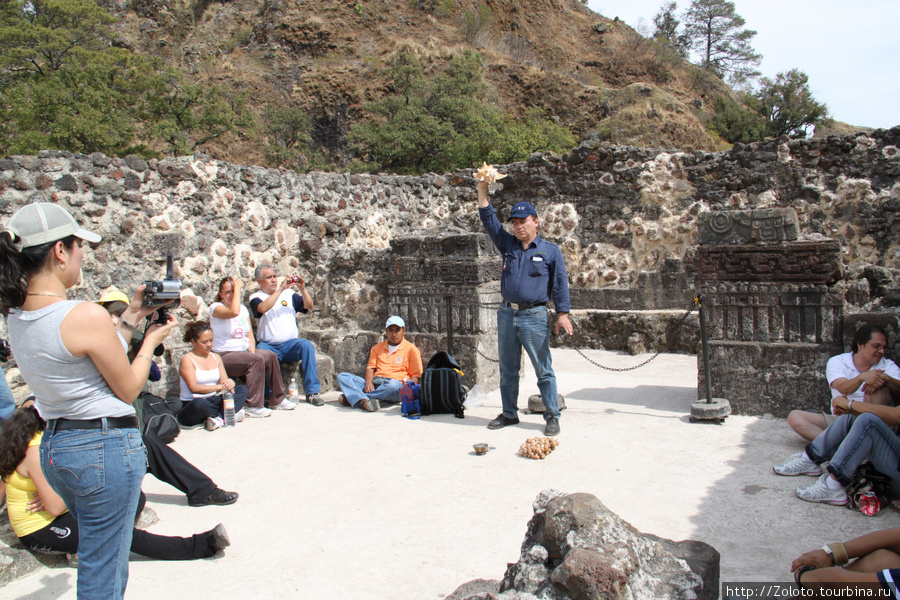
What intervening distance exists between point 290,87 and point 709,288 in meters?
24.7

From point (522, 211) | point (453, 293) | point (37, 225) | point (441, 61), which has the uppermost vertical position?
point (441, 61)

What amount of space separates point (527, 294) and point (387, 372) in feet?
5.83

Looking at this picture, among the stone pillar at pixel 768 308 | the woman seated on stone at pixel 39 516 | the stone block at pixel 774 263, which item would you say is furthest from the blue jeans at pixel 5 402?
the stone block at pixel 774 263

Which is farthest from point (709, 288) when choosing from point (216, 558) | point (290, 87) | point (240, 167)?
point (290, 87)

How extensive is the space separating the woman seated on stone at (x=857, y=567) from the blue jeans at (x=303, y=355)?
4.60 metres

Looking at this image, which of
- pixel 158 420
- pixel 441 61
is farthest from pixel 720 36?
pixel 158 420

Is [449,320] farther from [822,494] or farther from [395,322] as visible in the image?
[822,494]

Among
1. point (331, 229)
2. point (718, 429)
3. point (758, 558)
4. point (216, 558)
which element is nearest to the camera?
point (758, 558)

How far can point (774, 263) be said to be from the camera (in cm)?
479

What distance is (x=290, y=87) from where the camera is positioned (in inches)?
1032

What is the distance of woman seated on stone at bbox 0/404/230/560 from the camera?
2.77m

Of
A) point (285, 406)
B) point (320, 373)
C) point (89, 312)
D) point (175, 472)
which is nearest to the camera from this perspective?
point (89, 312)

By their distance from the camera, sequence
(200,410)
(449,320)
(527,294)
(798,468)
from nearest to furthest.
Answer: (798,468) → (527,294) → (200,410) → (449,320)

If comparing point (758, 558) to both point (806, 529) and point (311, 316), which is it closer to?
point (806, 529)
